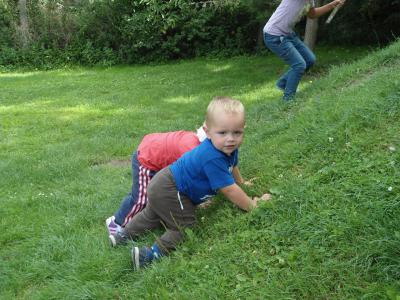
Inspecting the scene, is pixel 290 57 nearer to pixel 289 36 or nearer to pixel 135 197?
pixel 289 36

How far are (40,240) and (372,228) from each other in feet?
9.12

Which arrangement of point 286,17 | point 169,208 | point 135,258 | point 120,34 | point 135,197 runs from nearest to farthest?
point 135,258 → point 169,208 → point 135,197 → point 286,17 → point 120,34

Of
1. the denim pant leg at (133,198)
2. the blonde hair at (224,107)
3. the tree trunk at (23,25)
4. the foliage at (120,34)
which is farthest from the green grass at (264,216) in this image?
the tree trunk at (23,25)

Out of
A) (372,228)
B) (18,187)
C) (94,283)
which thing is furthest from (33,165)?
(372,228)

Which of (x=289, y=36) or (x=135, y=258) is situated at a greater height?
(x=289, y=36)

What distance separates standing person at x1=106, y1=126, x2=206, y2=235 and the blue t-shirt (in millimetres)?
308

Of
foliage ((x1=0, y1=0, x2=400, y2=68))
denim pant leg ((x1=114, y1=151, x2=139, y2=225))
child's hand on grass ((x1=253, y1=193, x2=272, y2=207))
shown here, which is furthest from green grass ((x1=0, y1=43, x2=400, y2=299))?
foliage ((x1=0, y1=0, x2=400, y2=68))

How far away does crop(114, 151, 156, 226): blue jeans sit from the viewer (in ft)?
12.4

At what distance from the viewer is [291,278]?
8.38 feet

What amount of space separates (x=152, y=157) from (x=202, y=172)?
2.10 feet

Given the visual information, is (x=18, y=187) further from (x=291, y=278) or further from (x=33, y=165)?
(x=291, y=278)

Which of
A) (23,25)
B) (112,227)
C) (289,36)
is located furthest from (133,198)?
→ (23,25)

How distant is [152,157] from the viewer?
3754 mm

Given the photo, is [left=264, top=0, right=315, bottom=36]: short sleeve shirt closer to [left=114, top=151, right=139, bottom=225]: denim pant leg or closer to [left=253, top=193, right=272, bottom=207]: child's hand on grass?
[left=114, top=151, right=139, bottom=225]: denim pant leg
